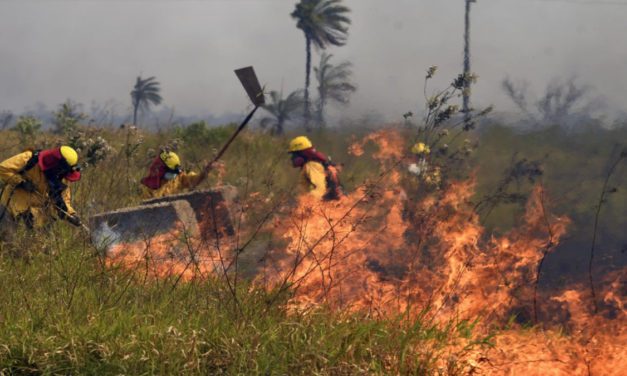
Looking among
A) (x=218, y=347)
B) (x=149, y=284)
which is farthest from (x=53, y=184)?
(x=218, y=347)

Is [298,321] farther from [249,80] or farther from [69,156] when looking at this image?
[69,156]

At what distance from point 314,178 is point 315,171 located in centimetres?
11

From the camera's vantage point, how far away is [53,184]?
569 centimetres

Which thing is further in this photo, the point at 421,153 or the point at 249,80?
the point at 421,153

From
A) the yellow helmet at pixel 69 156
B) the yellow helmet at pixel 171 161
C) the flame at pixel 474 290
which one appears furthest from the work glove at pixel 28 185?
the flame at pixel 474 290

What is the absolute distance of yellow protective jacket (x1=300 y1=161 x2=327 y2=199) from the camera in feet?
26.6

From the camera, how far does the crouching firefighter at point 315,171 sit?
816 cm

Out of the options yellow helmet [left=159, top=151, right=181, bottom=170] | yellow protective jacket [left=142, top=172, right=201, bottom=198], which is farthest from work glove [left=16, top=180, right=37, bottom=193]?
yellow protective jacket [left=142, top=172, right=201, bottom=198]

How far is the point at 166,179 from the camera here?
25.8 ft

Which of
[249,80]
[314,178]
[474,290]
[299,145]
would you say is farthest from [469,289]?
[299,145]

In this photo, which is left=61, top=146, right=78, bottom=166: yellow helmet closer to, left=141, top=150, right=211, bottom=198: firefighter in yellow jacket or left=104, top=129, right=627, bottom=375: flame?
left=104, top=129, right=627, bottom=375: flame

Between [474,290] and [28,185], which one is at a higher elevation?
[28,185]

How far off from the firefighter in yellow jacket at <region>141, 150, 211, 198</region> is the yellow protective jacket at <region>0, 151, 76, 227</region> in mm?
1915

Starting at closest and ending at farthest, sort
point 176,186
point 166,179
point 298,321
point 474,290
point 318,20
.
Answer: point 298,321, point 474,290, point 166,179, point 176,186, point 318,20
